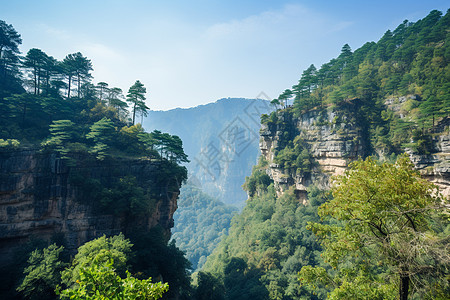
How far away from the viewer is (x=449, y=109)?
20.9 metres

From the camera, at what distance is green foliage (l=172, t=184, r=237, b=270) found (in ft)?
277

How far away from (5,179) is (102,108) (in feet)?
40.6

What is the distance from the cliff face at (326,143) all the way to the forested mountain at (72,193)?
21.5 meters

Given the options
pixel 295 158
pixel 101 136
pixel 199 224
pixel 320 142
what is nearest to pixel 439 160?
pixel 320 142

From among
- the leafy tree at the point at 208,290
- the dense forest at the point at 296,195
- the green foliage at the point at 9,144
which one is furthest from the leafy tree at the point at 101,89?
the leafy tree at the point at 208,290

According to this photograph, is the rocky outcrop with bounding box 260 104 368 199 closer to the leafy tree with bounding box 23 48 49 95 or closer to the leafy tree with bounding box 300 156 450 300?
the leafy tree with bounding box 300 156 450 300

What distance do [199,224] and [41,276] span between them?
98018mm

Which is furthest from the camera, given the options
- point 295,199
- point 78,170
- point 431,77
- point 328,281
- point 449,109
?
point 295,199

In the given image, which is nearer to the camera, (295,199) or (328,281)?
(328,281)

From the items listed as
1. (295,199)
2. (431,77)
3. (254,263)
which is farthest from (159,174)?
(431,77)

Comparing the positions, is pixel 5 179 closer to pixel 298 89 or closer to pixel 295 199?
pixel 295 199

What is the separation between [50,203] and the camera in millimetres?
18203

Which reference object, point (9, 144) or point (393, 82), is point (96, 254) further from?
point (393, 82)

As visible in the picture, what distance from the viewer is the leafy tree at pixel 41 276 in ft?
40.5
